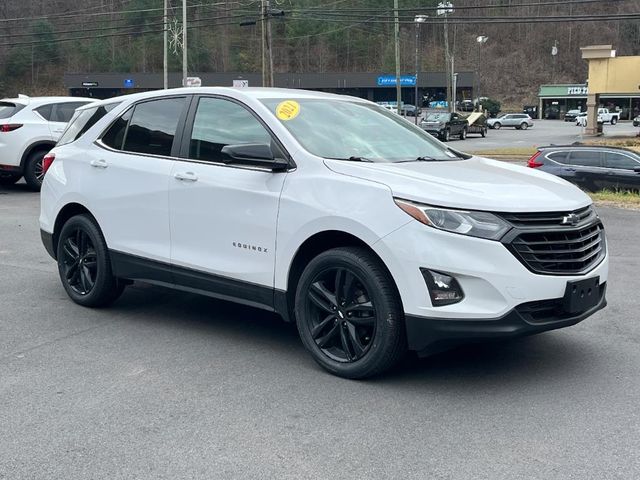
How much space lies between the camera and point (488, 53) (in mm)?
136250

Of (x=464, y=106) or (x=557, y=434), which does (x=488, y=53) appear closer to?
(x=464, y=106)

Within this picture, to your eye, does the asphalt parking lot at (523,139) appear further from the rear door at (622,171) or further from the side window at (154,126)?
the side window at (154,126)

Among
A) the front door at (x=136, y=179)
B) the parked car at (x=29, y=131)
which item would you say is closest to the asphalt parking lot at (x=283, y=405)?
the front door at (x=136, y=179)

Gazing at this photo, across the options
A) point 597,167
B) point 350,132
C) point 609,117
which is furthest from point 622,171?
point 609,117

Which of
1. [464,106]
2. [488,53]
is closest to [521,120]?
[464,106]

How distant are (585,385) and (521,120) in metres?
72.0

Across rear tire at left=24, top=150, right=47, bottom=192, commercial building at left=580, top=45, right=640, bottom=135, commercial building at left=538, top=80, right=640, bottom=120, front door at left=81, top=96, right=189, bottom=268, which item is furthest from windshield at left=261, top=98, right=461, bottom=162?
commercial building at left=538, top=80, right=640, bottom=120

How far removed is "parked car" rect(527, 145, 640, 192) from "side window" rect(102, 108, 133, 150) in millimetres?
15321

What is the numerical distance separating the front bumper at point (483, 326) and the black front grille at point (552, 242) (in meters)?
0.23

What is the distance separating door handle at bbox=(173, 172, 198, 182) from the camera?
5.44 m

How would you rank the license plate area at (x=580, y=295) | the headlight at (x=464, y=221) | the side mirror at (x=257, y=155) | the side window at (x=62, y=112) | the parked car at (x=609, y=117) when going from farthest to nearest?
the parked car at (x=609, y=117) < the side window at (x=62, y=112) < the side mirror at (x=257, y=155) < the license plate area at (x=580, y=295) < the headlight at (x=464, y=221)

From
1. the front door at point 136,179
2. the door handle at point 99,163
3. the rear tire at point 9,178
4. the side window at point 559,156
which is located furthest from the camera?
the side window at point 559,156

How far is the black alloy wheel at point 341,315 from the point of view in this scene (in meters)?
4.61

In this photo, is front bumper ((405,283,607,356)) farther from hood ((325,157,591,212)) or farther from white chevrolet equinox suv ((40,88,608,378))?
hood ((325,157,591,212))
